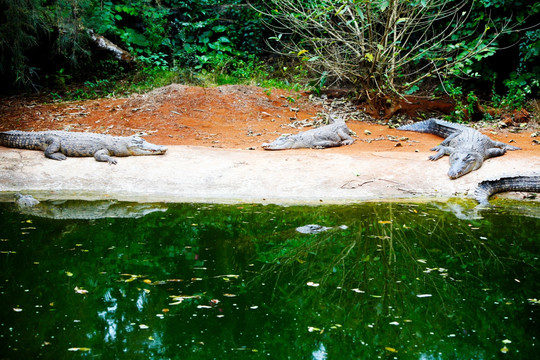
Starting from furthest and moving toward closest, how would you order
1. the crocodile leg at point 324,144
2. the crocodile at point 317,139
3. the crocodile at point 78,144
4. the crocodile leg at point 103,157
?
the crocodile leg at point 324,144 → the crocodile at point 317,139 → the crocodile at point 78,144 → the crocodile leg at point 103,157

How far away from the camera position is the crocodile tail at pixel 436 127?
9364 mm

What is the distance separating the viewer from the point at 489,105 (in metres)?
11.7

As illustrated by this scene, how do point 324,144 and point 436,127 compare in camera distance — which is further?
point 436,127

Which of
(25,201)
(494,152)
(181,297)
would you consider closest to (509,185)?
(494,152)

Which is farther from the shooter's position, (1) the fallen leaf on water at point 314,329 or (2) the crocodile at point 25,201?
(2) the crocodile at point 25,201

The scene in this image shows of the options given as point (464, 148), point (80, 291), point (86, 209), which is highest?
point (464, 148)

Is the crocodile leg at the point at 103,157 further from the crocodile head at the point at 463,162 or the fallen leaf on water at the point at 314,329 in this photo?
the fallen leaf on water at the point at 314,329

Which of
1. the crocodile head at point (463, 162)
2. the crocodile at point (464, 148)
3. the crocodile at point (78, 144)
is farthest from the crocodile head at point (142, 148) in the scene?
the crocodile head at point (463, 162)

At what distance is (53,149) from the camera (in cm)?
767

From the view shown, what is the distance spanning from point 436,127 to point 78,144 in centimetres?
639

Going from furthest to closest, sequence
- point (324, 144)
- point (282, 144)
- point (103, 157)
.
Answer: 1. point (324, 144)
2. point (282, 144)
3. point (103, 157)

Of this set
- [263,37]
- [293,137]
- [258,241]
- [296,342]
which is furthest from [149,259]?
[263,37]

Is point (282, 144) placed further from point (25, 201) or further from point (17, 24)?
point (17, 24)

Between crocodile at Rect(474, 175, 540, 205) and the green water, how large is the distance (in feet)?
2.17
